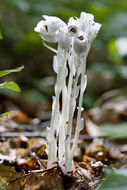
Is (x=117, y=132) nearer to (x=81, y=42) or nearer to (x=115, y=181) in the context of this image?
(x=81, y=42)

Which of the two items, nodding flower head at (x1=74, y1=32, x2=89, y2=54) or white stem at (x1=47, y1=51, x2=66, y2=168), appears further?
white stem at (x1=47, y1=51, x2=66, y2=168)

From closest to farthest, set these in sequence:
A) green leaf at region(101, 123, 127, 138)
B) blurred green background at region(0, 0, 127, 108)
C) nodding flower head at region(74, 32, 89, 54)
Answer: nodding flower head at region(74, 32, 89, 54)
green leaf at region(101, 123, 127, 138)
blurred green background at region(0, 0, 127, 108)

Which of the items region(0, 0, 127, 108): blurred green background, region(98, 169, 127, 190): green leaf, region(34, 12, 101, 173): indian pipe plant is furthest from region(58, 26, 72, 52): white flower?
region(0, 0, 127, 108): blurred green background

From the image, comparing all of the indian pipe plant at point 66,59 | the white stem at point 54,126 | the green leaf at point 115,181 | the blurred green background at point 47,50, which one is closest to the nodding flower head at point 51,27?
the indian pipe plant at point 66,59

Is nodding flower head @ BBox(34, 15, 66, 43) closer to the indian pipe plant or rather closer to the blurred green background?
the indian pipe plant

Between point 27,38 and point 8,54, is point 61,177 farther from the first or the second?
point 8,54

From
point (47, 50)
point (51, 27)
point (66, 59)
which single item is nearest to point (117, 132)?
point (66, 59)

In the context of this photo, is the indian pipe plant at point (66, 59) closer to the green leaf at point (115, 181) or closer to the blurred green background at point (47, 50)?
the green leaf at point (115, 181)
